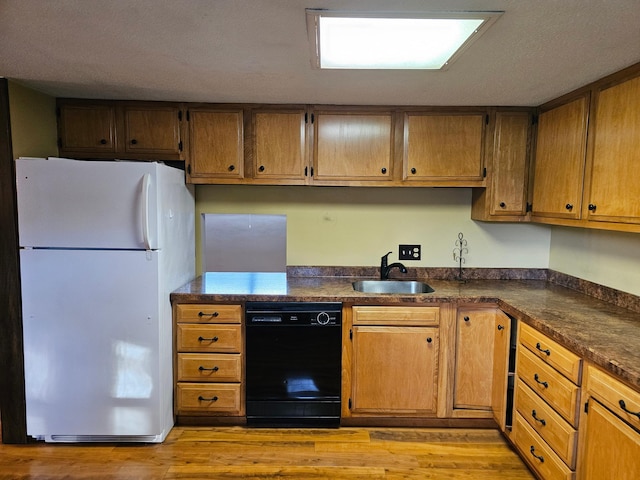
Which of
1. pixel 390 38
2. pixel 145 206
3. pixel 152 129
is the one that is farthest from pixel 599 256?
pixel 152 129

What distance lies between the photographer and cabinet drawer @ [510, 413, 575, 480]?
1717 millimetres

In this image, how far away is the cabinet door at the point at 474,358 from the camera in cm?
241

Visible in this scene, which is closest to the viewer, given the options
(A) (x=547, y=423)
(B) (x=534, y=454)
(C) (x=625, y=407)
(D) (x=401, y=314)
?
(C) (x=625, y=407)

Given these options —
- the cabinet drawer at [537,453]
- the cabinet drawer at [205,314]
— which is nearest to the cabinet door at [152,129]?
the cabinet drawer at [205,314]

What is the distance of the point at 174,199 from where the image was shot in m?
2.47

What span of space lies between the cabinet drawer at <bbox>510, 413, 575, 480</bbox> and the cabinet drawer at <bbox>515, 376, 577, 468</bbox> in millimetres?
31

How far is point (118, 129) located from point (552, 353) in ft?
9.46

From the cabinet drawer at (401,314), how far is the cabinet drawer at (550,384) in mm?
516

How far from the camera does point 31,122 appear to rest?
2293 millimetres

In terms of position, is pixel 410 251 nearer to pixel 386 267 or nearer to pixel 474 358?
pixel 386 267

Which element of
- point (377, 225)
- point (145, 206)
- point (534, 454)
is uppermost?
point (145, 206)

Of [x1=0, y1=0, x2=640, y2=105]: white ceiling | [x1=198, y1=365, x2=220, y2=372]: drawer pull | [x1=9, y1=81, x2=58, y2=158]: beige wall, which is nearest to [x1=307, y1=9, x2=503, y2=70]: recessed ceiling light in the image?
[x1=0, y1=0, x2=640, y2=105]: white ceiling

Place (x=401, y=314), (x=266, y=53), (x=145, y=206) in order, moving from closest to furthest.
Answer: (x=266, y=53) → (x=145, y=206) → (x=401, y=314)

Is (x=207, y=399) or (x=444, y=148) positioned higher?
(x=444, y=148)
